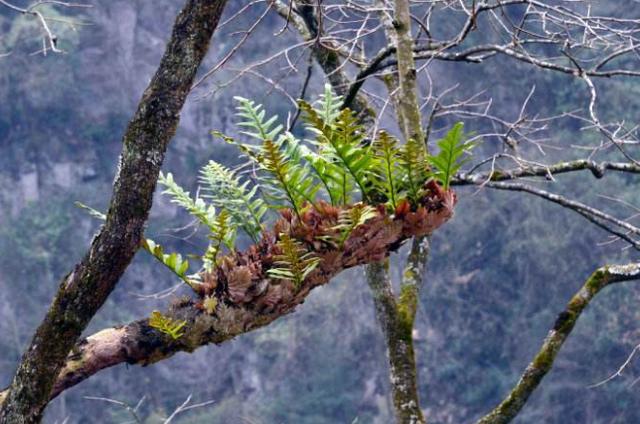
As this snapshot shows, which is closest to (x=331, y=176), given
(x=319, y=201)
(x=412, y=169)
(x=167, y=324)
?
(x=319, y=201)

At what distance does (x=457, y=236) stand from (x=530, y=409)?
12.8ft

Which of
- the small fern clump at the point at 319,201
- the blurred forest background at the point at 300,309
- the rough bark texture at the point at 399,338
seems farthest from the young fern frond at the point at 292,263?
the blurred forest background at the point at 300,309

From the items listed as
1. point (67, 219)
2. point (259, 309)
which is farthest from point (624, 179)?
point (259, 309)

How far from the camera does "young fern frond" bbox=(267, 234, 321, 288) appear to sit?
6.82ft

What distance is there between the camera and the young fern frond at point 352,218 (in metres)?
2.15

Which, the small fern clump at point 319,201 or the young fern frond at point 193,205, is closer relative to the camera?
the small fern clump at point 319,201

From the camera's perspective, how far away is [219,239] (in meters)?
2.29

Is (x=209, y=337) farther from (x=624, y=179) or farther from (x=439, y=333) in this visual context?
(x=439, y=333)

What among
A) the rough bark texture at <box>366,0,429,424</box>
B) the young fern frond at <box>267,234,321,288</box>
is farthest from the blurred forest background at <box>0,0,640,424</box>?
the young fern frond at <box>267,234,321,288</box>

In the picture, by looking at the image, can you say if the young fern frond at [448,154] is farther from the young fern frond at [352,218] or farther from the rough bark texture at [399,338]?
the rough bark texture at [399,338]

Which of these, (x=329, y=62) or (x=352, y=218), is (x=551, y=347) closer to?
(x=352, y=218)

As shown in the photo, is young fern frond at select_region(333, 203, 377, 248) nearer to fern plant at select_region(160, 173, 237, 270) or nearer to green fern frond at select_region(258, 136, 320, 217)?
green fern frond at select_region(258, 136, 320, 217)

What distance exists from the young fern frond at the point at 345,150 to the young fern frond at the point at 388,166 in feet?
0.08

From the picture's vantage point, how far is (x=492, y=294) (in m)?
21.1
